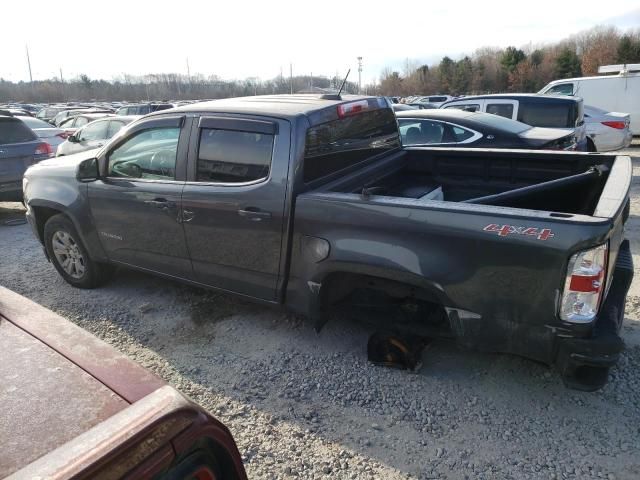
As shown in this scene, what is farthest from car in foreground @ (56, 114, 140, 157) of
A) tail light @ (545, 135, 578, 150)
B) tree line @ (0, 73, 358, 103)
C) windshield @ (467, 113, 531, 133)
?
tree line @ (0, 73, 358, 103)

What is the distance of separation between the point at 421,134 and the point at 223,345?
180 inches

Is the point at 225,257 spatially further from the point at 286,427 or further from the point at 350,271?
the point at 286,427

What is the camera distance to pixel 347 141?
3.68 metres

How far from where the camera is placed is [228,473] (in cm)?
157

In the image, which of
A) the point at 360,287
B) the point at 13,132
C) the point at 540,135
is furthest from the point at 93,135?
the point at 360,287

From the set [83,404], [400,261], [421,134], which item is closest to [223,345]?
[400,261]

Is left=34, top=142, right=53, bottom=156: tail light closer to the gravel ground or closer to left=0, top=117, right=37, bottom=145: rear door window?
left=0, top=117, right=37, bottom=145: rear door window

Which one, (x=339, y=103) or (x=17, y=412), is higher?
(x=339, y=103)

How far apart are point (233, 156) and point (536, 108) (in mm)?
7695

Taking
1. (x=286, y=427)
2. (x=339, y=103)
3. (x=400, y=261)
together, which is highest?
(x=339, y=103)

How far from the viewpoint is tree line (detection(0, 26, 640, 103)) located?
43.8 m

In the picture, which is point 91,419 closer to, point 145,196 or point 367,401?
point 367,401

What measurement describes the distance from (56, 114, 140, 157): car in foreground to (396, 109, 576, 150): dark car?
699 centimetres

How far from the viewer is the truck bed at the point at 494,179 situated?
3375mm
